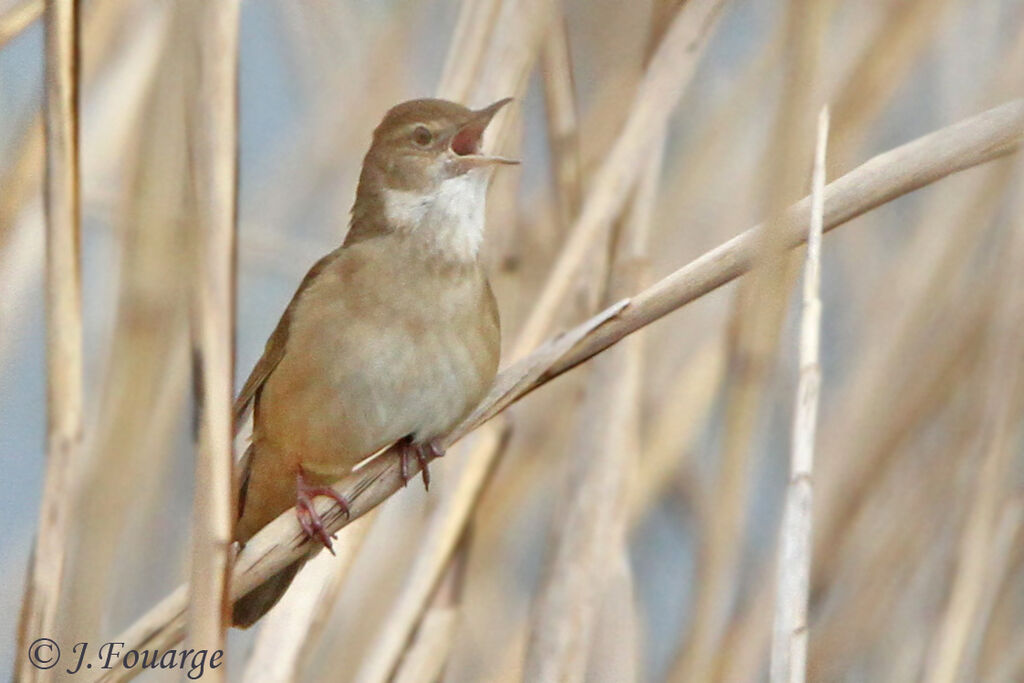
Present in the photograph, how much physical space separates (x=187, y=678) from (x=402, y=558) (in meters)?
0.98

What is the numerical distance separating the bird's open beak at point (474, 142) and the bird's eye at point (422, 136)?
0.03 metres

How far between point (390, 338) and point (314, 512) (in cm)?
29

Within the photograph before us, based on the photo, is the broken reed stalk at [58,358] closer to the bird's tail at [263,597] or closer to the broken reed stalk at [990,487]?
the bird's tail at [263,597]

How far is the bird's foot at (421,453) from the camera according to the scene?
1.68 meters

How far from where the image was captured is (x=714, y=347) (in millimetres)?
2084

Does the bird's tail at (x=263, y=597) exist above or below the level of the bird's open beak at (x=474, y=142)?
below

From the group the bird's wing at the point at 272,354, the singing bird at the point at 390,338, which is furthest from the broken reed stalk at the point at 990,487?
the bird's wing at the point at 272,354

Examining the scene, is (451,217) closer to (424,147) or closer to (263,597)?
(424,147)

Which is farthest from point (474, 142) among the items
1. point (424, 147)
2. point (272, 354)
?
point (272, 354)

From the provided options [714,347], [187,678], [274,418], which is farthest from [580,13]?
[187,678]

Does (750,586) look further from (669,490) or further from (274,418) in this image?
(274,418)

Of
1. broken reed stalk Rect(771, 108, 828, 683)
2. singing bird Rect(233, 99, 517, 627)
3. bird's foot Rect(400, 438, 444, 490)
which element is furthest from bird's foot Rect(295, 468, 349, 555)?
broken reed stalk Rect(771, 108, 828, 683)

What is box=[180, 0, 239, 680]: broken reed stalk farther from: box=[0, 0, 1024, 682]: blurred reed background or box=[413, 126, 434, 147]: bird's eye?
box=[413, 126, 434, 147]: bird's eye

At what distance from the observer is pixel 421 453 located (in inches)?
67.2
